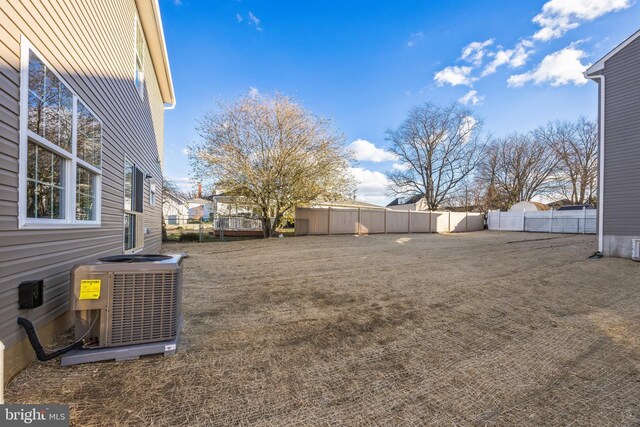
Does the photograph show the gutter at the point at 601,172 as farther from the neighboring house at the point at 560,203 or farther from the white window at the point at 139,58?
the neighboring house at the point at 560,203

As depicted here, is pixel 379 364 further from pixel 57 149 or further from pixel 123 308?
pixel 57 149

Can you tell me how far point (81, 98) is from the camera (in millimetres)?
3150

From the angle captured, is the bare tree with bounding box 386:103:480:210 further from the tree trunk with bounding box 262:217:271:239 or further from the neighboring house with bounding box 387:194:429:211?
the tree trunk with bounding box 262:217:271:239

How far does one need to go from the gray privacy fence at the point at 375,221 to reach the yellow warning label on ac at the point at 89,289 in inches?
504

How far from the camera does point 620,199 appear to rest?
8.02 metres

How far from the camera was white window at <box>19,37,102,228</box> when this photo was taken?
7.10ft

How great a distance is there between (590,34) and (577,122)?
21653mm

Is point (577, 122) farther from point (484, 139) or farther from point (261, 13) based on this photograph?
point (261, 13)

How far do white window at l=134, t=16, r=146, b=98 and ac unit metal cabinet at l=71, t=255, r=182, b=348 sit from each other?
5.60 meters

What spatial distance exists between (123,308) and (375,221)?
15835 millimetres

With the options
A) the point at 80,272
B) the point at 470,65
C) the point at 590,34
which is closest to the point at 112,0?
the point at 80,272

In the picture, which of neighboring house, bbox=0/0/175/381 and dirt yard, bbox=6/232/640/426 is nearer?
dirt yard, bbox=6/232/640/426

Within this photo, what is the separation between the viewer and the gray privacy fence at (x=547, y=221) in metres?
17.2

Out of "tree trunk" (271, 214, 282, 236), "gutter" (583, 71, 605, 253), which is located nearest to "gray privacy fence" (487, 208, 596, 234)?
"gutter" (583, 71, 605, 253)
